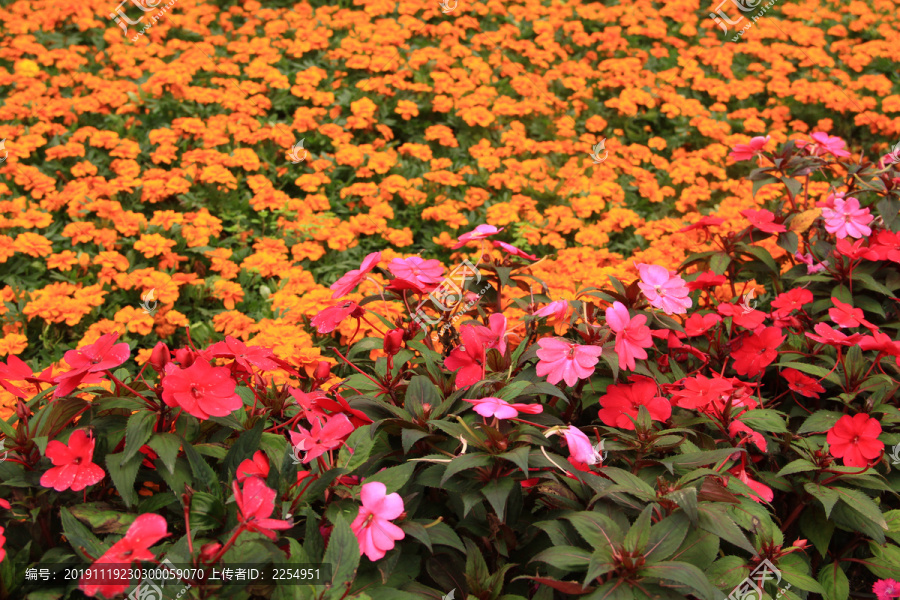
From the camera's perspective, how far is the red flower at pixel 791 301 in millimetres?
2252

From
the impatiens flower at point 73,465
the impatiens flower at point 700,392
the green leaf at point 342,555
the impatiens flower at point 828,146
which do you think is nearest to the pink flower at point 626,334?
the impatiens flower at point 700,392

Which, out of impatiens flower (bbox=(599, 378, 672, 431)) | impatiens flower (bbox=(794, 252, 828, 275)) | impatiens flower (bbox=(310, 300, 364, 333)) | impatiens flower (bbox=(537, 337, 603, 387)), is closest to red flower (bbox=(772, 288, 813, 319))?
impatiens flower (bbox=(794, 252, 828, 275))

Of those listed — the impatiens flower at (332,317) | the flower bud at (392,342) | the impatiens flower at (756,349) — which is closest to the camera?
the flower bud at (392,342)

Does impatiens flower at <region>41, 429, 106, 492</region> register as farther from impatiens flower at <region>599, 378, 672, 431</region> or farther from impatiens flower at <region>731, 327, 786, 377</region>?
impatiens flower at <region>731, 327, 786, 377</region>

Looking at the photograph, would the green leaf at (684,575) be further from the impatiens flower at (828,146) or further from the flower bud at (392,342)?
the impatiens flower at (828,146)

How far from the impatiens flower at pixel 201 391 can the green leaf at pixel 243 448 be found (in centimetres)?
10

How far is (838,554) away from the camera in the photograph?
189 cm

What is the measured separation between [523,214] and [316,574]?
2969 millimetres

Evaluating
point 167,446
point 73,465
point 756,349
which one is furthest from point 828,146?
point 73,465

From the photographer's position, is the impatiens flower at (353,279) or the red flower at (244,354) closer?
the red flower at (244,354)

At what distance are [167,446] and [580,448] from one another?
0.82 meters

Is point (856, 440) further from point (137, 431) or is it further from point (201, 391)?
point (137, 431)

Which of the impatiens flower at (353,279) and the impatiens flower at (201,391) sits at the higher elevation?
the impatiens flower at (201,391)
